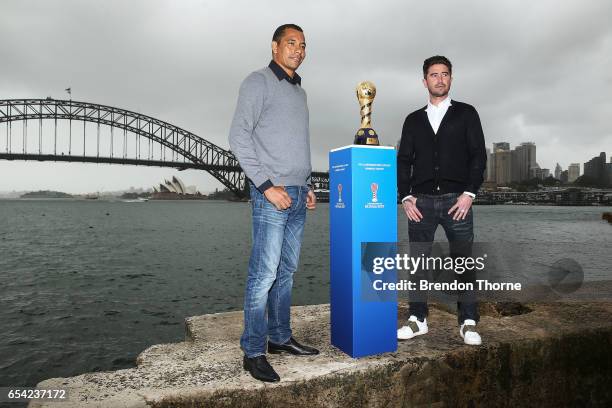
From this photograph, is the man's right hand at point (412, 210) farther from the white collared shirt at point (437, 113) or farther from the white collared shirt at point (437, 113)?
the white collared shirt at point (437, 113)

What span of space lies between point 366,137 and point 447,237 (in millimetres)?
1007

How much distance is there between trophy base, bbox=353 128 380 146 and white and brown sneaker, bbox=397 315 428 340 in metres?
1.28

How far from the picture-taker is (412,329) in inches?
113

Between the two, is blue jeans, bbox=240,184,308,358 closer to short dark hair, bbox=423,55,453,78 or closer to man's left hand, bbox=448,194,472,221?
man's left hand, bbox=448,194,472,221

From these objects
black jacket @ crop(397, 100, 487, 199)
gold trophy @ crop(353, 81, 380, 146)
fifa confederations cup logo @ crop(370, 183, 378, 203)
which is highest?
gold trophy @ crop(353, 81, 380, 146)

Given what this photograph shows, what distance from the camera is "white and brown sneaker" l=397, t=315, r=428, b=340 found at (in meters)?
2.81

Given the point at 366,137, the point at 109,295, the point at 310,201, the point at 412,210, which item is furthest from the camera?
the point at 109,295

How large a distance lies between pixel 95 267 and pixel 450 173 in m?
16.8

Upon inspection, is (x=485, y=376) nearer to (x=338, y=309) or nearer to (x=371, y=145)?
(x=338, y=309)

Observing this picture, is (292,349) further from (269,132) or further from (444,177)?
(444,177)

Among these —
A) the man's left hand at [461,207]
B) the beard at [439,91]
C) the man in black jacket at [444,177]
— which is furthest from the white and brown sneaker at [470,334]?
the beard at [439,91]

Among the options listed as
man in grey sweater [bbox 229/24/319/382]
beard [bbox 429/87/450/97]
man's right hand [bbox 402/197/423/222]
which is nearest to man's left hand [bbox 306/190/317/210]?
man in grey sweater [bbox 229/24/319/382]

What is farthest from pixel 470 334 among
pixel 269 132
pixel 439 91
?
pixel 269 132

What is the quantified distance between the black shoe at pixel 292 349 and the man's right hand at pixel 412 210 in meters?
1.17
